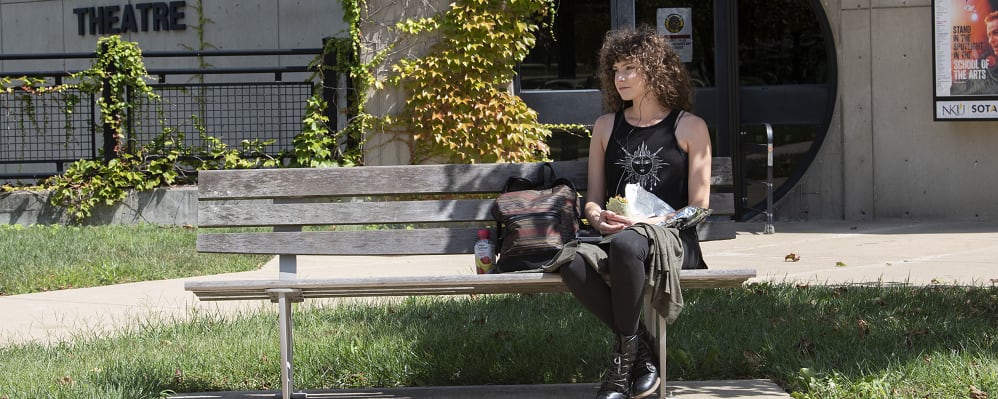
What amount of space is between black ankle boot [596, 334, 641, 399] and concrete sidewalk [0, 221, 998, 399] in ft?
0.71

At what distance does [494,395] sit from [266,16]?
9967 millimetres

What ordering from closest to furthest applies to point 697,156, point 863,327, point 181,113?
point 697,156 → point 863,327 → point 181,113

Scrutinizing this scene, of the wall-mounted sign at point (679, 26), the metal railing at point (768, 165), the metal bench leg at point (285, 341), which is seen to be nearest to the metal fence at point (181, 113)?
the wall-mounted sign at point (679, 26)

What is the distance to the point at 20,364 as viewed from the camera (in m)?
5.02

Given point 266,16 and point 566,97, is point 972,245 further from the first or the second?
point 266,16

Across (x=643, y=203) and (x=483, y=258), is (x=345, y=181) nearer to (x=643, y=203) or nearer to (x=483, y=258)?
(x=483, y=258)

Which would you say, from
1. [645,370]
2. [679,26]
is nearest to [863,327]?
[645,370]

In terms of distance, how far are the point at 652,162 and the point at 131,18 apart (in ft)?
36.2

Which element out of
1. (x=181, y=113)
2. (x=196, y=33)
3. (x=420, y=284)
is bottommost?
(x=420, y=284)

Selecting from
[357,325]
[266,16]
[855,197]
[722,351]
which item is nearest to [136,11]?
[266,16]

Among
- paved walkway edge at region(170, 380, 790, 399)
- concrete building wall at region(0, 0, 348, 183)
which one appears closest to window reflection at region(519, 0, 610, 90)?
concrete building wall at region(0, 0, 348, 183)

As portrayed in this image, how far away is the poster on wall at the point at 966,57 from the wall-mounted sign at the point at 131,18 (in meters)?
8.42

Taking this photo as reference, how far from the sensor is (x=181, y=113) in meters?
12.2

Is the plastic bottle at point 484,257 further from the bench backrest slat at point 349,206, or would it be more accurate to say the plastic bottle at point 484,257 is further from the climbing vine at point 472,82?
the climbing vine at point 472,82
